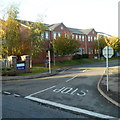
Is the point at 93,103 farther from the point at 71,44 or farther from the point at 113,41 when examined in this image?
the point at 113,41

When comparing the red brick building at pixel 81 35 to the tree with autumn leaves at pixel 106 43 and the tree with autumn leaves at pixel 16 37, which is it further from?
the tree with autumn leaves at pixel 16 37

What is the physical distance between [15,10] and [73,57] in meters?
23.1

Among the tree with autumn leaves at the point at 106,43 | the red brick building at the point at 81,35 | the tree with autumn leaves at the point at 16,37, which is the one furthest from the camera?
the tree with autumn leaves at the point at 106,43

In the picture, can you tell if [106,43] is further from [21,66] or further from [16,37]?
[21,66]

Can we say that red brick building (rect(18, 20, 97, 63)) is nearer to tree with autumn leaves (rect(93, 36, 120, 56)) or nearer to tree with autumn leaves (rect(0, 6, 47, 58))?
tree with autumn leaves (rect(93, 36, 120, 56))

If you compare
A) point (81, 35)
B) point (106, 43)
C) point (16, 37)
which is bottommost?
point (16, 37)

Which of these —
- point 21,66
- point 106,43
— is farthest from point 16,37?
point 106,43

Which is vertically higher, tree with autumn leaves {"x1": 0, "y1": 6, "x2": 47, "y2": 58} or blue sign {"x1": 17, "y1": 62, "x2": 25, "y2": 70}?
tree with autumn leaves {"x1": 0, "y1": 6, "x2": 47, "y2": 58}

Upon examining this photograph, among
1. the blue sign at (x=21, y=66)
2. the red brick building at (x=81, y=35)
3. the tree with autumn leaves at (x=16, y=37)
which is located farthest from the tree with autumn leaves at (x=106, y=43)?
the blue sign at (x=21, y=66)

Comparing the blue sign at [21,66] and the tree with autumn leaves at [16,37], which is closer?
the blue sign at [21,66]

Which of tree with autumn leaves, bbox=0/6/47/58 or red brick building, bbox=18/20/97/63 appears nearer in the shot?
tree with autumn leaves, bbox=0/6/47/58

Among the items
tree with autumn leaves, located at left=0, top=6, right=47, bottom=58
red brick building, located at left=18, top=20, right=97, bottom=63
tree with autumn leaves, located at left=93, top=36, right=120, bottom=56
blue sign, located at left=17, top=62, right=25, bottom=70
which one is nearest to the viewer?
blue sign, located at left=17, top=62, right=25, bottom=70

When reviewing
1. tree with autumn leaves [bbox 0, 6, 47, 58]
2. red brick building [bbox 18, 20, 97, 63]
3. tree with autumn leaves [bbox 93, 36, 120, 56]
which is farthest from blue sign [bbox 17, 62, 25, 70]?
tree with autumn leaves [bbox 93, 36, 120, 56]

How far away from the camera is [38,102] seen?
770cm
